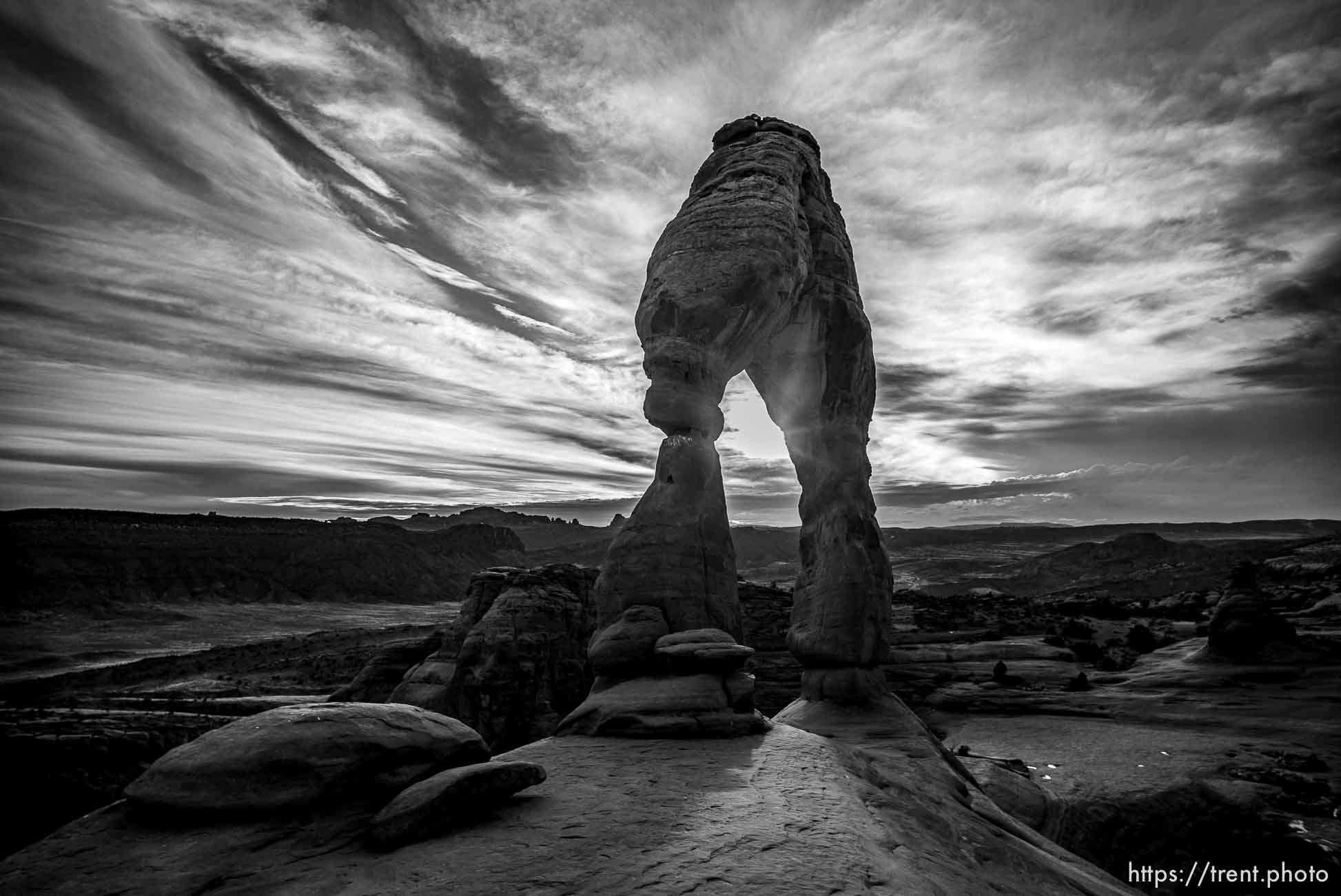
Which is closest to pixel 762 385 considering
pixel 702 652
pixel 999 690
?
pixel 702 652

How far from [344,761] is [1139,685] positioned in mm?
25137

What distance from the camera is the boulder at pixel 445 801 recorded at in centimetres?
455

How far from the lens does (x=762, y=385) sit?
1788cm

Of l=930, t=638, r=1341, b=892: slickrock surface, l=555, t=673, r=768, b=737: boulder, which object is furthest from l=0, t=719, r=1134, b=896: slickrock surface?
l=930, t=638, r=1341, b=892: slickrock surface

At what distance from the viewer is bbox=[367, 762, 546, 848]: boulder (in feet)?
14.9

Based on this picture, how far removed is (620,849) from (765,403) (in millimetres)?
14782

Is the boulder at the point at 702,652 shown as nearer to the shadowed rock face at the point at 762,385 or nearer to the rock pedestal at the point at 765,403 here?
the rock pedestal at the point at 765,403

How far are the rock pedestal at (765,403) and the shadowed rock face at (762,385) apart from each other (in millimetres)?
35

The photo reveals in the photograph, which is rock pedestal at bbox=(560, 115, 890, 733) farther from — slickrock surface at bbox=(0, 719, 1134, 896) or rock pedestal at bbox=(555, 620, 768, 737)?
slickrock surface at bbox=(0, 719, 1134, 896)

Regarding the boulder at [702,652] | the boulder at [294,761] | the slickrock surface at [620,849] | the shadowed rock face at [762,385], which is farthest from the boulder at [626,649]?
the boulder at [294,761]

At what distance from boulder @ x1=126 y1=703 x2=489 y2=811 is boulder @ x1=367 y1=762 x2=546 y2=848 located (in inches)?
14.2

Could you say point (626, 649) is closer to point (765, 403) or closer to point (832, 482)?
point (832, 482)

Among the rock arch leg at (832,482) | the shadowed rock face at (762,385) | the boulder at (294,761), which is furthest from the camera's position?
the rock arch leg at (832,482)

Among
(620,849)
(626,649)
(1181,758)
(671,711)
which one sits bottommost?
(1181,758)
